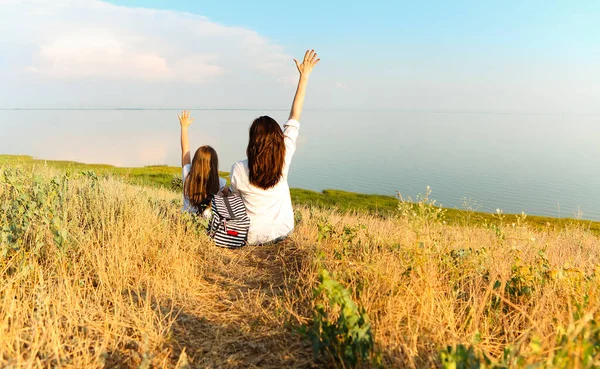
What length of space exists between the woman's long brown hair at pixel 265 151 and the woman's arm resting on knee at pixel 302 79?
590mm

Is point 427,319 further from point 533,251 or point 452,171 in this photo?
point 452,171

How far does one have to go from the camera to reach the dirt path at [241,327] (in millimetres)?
2864

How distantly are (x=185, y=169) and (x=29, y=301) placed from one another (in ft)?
10.8

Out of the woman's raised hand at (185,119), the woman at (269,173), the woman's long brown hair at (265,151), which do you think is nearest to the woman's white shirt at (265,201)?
the woman at (269,173)

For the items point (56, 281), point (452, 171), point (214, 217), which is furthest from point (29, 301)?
point (452, 171)

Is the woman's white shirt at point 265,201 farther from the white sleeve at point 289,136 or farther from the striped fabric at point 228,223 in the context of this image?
the striped fabric at point 228,223

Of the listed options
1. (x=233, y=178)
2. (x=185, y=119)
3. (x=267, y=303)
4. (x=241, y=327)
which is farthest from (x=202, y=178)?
(x=241, y=327)

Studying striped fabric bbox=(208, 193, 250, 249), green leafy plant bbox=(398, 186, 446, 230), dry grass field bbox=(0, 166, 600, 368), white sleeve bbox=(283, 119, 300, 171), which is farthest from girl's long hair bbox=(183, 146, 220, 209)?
green leafy plant bbox=(398, 186, 446, 230)

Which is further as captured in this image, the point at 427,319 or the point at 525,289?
the point at 525,289

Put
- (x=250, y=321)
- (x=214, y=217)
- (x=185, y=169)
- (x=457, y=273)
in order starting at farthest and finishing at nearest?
(x=185, y=169), (x=214, y=217), (x=457, y=273), (x=250, y=321)

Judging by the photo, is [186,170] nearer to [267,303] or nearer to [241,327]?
[267,303]

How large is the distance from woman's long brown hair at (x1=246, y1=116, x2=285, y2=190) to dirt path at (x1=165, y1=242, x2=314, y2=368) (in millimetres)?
1366

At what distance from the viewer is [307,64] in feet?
19.9

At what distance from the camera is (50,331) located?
277 cm
